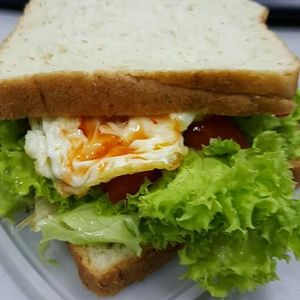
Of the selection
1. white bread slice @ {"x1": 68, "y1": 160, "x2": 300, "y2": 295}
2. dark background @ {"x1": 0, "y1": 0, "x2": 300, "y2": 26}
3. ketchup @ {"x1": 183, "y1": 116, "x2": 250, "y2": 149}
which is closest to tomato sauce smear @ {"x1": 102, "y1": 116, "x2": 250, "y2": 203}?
ketchup @ {"x1": 183, "y1": 116, "x2": 250, "y2": 149}

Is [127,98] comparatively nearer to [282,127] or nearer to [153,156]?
[153,156]

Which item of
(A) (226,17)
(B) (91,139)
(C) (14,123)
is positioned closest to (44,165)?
(B) (91,139)

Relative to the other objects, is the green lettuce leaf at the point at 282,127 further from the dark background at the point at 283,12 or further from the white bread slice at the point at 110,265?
the dark background at the point at 283,12

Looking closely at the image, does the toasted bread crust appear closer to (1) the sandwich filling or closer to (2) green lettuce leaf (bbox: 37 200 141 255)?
(1) the sandwich filling

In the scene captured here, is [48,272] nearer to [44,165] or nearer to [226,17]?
[44,165]

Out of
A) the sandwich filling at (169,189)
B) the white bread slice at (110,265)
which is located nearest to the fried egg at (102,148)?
the sandwich filling at (169,189)

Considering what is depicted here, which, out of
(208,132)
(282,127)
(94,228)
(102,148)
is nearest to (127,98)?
(102,148)
